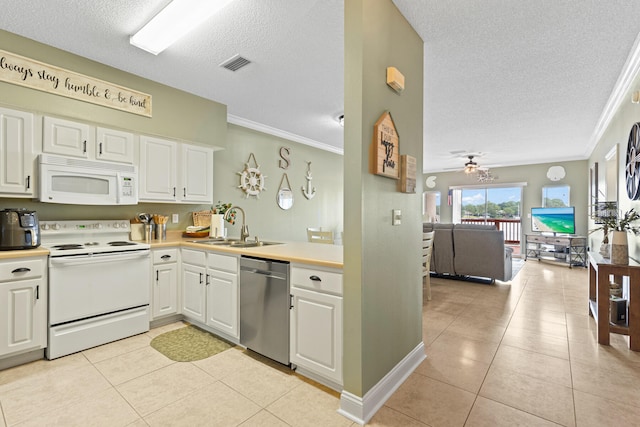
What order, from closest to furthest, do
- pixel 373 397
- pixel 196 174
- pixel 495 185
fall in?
1. pixel 373 397
2. pixel 196 174
3. pixel 495 185

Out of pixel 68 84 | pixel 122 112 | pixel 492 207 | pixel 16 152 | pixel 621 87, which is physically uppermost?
pixel 621 87

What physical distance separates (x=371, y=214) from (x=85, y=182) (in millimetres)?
2728

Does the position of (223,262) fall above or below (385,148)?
below

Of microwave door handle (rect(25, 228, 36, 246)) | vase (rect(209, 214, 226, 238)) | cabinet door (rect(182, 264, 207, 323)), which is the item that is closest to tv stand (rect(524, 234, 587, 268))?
vase (rect(209, 214, 226, 238))

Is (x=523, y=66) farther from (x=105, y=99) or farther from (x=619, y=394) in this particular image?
(x=105, y=99)

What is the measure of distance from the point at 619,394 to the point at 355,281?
1.90 m

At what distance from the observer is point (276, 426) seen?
167 centimetres

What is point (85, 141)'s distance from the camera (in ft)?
9.36

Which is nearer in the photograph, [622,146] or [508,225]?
[622,146]

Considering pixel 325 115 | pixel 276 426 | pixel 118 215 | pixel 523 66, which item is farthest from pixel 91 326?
pixel 523 66

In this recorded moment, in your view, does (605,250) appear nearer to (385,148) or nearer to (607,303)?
(607,303)

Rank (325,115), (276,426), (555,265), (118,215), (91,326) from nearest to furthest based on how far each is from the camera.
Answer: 1. (276,426)
2. (91,326)
3. (118,215)
4. (325,115)
5. (555,265)

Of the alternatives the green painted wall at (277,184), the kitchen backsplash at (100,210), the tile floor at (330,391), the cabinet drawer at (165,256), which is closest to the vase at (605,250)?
the tile floor at (330,391)

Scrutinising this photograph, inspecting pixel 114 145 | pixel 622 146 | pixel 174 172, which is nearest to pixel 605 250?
pixel 622 146
